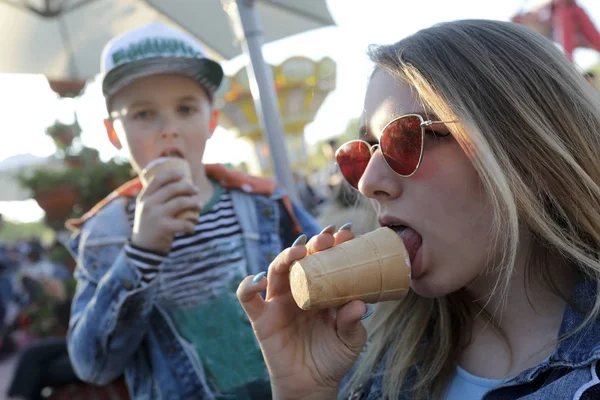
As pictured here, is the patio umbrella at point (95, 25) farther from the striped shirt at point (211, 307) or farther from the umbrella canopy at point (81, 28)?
the striped shirt at point (211, 307)

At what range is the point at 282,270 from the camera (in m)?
1.48

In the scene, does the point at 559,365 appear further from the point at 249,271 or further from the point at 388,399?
the point at 249,271

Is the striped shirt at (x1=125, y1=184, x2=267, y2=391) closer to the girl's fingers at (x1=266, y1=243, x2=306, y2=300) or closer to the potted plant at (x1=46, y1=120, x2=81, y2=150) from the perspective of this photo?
the girl's fingers at (x1=266, y1=243, x2=306, y2=300)

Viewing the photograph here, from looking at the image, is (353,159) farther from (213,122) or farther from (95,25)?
(95,25)

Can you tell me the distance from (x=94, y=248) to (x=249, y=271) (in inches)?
23.5

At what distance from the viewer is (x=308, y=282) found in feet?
4.21

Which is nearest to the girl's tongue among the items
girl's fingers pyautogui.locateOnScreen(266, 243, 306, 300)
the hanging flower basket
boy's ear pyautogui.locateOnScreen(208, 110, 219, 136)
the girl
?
the girl

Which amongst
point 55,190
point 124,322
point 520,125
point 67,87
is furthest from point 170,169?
point 67,87

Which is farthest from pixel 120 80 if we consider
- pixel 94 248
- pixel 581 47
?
pixel 581 47

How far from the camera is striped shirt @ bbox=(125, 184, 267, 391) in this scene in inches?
77.2

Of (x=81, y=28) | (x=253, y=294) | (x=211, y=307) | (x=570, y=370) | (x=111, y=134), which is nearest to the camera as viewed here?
(x=570, y=370)

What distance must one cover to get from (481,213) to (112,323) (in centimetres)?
128

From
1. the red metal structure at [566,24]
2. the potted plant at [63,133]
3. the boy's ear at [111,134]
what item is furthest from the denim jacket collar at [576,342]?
the potted plant at [63,133]

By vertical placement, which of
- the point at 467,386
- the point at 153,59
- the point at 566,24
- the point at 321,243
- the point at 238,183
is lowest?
the point at 467,386
